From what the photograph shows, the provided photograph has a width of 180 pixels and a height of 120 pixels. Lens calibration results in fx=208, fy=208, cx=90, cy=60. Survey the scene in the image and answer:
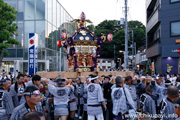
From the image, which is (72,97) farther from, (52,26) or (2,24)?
(52,26)

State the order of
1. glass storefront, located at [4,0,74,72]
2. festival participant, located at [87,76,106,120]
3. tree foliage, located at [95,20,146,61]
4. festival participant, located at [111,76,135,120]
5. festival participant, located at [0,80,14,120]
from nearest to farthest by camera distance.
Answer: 1. festival participant, located at [111,76,135,120]
2. festival participant, located at [0,80,14,120]
3. festival participant, located at [87,76,106,120]
4. glass storefront, located at [4,0,74,72]
5. tree foliage, located at [95,20,146,61]

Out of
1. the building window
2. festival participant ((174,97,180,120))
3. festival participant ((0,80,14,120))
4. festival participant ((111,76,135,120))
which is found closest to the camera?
festival participant ((174,97,180,120))

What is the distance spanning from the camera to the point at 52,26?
27.2 meters

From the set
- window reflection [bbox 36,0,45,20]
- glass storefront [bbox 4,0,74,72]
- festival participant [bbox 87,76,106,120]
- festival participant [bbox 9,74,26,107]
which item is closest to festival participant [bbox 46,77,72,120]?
festival participant [bbox 87,76,106,120]

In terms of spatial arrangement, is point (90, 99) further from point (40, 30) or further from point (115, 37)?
point (115, 37)

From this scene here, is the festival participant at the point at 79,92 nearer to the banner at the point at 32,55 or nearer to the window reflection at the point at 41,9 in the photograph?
the banner at the point at 32,55

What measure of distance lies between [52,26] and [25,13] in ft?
13.3

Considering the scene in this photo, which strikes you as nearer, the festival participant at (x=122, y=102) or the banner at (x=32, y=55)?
the festival participant at (x=122, y=102)

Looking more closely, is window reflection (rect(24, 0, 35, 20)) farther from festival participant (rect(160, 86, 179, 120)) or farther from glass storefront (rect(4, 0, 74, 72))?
festival participant (rect(160, 86, 179, 120))

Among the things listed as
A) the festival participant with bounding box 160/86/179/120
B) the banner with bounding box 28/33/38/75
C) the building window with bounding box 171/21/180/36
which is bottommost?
the festival participant with bounding box 160/86/179/120

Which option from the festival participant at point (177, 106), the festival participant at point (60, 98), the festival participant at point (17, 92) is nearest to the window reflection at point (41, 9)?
the festival participant at point (17, 92)

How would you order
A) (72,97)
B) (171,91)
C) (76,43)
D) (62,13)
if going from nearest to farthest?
(171,91), (72,97), (76,43), (62,13)

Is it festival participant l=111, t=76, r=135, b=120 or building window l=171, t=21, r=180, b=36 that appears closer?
festival participant l=111, t=76, r=135, b=120

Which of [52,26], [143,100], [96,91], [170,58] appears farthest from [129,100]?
[52,26]
